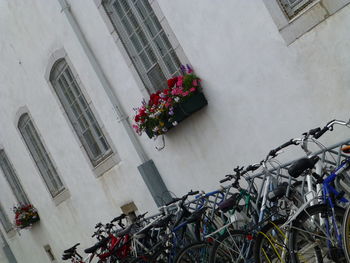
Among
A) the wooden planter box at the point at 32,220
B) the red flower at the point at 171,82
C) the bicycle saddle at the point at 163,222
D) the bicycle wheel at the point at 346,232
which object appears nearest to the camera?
the bicycle wheel at the point at 346,232

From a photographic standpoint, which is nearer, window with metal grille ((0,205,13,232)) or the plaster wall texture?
the plaster wall texture

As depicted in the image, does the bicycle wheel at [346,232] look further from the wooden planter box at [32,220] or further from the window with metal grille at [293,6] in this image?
the wooden planter box at [32,220]

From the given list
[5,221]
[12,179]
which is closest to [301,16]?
[12,179]

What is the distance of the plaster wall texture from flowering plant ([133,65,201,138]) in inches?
6.2

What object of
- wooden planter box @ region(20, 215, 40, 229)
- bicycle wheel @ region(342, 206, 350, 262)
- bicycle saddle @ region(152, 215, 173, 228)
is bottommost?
bicycle wheel @ region(342, 206, 350, 262)

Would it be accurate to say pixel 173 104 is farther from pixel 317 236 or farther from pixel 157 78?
pixel 317 236

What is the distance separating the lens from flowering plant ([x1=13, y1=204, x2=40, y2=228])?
1427 centimetres

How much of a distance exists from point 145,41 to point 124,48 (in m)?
0.40

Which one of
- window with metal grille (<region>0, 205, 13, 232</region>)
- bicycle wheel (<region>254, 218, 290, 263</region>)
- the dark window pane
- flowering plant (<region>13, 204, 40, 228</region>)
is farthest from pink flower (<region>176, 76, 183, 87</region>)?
window with metal grille (<region>0, 205, 13, 232</region>)

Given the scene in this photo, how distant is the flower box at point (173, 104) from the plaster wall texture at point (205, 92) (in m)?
0.13

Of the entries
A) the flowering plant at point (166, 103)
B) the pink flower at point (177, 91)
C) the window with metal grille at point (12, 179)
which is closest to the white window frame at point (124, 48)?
the flowering plant at point (166, 103)

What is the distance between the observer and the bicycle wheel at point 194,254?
5970 mm

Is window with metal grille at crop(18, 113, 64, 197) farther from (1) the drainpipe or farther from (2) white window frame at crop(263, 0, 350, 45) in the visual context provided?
(2) white window frame at crop(263, 0, 350, 45)

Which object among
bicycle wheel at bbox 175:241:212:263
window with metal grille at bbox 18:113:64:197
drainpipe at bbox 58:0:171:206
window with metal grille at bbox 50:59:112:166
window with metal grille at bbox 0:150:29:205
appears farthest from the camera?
window with metal grille at bbox 0:150:29:205
